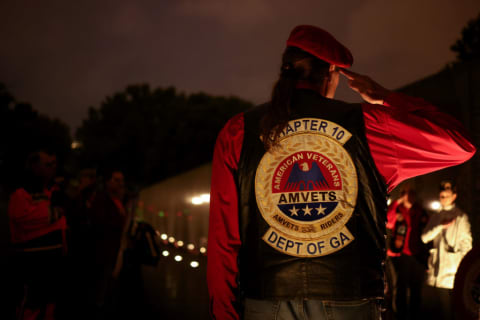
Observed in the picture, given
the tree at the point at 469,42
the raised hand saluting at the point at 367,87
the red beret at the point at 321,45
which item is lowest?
the raised hand saluting at the point at 367,87

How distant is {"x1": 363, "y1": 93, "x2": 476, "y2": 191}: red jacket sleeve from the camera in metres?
1.71

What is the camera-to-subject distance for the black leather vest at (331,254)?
5.42 feet

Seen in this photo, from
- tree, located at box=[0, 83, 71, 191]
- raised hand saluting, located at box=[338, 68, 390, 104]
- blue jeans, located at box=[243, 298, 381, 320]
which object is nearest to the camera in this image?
blue jeans, located at box=[243, 298, 381, 320]

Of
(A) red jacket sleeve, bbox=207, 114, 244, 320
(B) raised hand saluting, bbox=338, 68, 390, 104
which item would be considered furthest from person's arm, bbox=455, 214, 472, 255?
(A) red jacket sleeve, bbox=207, 114, 244, 320

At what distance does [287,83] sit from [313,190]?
50 centimetres

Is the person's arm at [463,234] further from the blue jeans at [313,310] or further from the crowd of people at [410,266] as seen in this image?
the blue jeans at [313,310]

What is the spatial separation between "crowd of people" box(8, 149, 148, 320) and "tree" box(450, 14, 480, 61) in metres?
22.5

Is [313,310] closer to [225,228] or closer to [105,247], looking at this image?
[225,228]

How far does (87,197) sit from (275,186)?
5.25 m

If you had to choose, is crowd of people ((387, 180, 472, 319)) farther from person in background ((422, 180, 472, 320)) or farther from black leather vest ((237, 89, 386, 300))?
black leather vest ((237, 89, 386, 300))

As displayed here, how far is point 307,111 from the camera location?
71.4 inches

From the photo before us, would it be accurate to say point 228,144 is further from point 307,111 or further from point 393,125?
point 393,125

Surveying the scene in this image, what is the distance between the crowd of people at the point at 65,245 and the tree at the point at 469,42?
2255 cm

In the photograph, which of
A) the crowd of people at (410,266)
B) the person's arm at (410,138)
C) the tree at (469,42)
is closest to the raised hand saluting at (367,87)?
the person's arm at (410,138)
